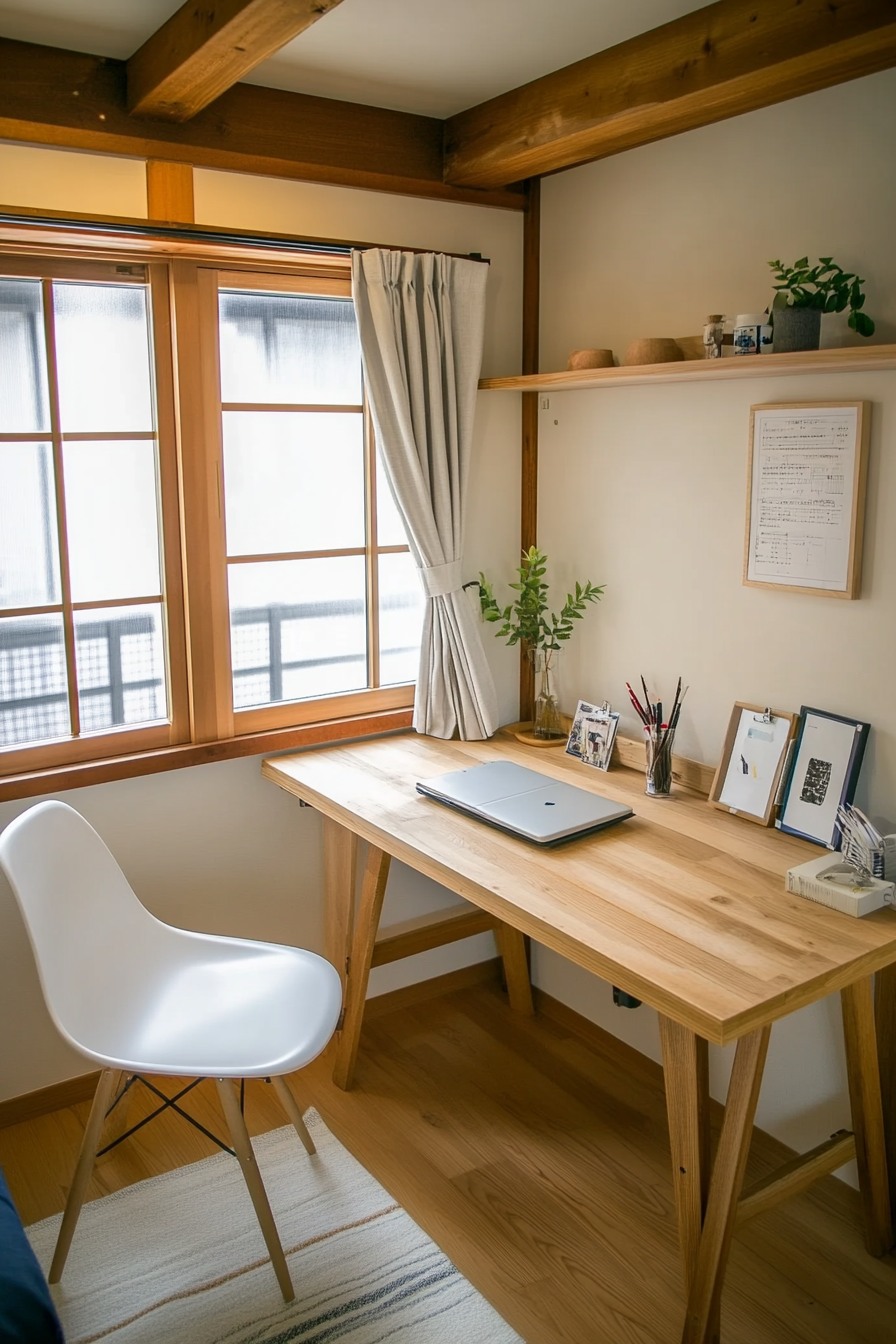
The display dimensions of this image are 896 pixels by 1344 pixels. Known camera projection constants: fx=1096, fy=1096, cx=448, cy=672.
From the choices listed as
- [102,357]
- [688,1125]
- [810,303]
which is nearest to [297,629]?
[102,357]

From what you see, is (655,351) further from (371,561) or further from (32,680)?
(32,680)

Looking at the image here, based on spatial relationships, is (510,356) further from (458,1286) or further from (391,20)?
(458,1286)

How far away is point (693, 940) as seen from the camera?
1878 millimetres

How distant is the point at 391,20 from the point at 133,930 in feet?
6.32

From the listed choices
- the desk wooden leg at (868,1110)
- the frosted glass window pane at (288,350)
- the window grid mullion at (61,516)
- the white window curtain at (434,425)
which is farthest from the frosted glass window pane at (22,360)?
the desk wooden leg at (868,1110)

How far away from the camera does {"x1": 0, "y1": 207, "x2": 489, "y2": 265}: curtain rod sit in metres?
2.29

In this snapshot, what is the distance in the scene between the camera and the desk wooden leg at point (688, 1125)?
184cm

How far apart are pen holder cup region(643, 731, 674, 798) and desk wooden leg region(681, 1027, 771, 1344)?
2.74 ft

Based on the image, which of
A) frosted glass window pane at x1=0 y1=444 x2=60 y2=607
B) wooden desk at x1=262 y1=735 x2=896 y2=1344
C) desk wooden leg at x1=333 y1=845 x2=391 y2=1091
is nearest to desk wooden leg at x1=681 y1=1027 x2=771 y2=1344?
wooden desk at x1=262 y1=735 x2=896 y2=1344

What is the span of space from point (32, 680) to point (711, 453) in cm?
166

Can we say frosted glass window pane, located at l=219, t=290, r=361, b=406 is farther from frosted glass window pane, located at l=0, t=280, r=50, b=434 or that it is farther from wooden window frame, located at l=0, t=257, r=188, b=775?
frosted glass window pane, located at l=0, t=280, r=50, b=434

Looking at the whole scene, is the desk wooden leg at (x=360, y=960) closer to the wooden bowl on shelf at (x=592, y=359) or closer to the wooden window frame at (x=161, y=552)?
the wooden window frame at (x=161, y=552)

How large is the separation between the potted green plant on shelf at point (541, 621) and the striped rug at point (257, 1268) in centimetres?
123

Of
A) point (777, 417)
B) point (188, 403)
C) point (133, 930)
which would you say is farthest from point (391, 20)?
point (133, 930)
